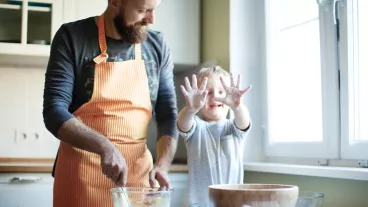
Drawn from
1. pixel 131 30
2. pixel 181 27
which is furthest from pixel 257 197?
pixel 181 27

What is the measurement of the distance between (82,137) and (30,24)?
4.80 ft

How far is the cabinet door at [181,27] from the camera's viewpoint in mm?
2545

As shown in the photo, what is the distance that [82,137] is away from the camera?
1.20m

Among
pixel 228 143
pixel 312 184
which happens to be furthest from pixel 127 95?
pixel 312 184

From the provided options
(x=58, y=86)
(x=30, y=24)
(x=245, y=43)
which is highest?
(x=30, y=24)

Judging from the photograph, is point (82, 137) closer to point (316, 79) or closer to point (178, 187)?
point (316, 79)

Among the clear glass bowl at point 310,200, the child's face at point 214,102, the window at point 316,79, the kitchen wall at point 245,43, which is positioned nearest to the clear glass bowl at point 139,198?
the clear glass bowl at point 310,200

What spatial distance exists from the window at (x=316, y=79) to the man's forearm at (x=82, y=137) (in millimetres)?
941

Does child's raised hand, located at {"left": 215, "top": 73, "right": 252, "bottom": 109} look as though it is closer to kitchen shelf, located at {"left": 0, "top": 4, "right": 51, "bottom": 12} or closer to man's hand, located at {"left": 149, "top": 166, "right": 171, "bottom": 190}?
man's hand, located at {"left": 149, "top": 166, "right": 171, "bottom": 190}

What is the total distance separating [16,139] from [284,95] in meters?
1.37

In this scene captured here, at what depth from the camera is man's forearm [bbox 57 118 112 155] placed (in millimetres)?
1165

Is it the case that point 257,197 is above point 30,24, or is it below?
below

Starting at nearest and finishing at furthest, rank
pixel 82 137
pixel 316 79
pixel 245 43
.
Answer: pixel 82 137 → pixel 316 79 → pixel 245 43

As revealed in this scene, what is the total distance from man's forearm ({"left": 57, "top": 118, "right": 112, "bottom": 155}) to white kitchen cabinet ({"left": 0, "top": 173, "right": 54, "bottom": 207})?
974mm
